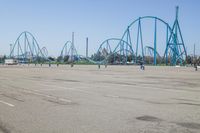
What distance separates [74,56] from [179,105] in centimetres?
16375

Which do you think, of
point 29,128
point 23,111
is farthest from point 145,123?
point 23,111

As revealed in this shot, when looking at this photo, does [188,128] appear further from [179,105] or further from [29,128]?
[179,105]

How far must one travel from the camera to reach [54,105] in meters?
11.8

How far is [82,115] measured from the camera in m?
9.64

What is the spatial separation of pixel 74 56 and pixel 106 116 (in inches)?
6542

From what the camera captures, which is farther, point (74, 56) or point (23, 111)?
point (74, 56)

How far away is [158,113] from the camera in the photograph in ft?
33.1

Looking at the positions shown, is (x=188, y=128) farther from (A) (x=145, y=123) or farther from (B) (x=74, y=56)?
(B) (x=74, y=56)

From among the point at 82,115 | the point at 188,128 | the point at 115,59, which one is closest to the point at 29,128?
the point at 82,115

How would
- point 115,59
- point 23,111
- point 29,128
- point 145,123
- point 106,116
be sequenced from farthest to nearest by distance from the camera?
Answer: point 115,59
point 23,111
point 106,116
point 145,123
point 29,128

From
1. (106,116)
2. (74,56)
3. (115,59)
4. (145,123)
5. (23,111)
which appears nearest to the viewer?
(145,123)

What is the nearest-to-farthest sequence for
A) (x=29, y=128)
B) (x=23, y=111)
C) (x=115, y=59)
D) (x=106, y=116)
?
(x=29, y=128)
(x=106, y=116)
(x=23, y=111)
(x=115, y=59)

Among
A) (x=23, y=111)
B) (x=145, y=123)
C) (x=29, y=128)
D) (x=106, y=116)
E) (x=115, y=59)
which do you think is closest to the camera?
(x=29, y=128)

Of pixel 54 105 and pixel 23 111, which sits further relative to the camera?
pixel 54 105
